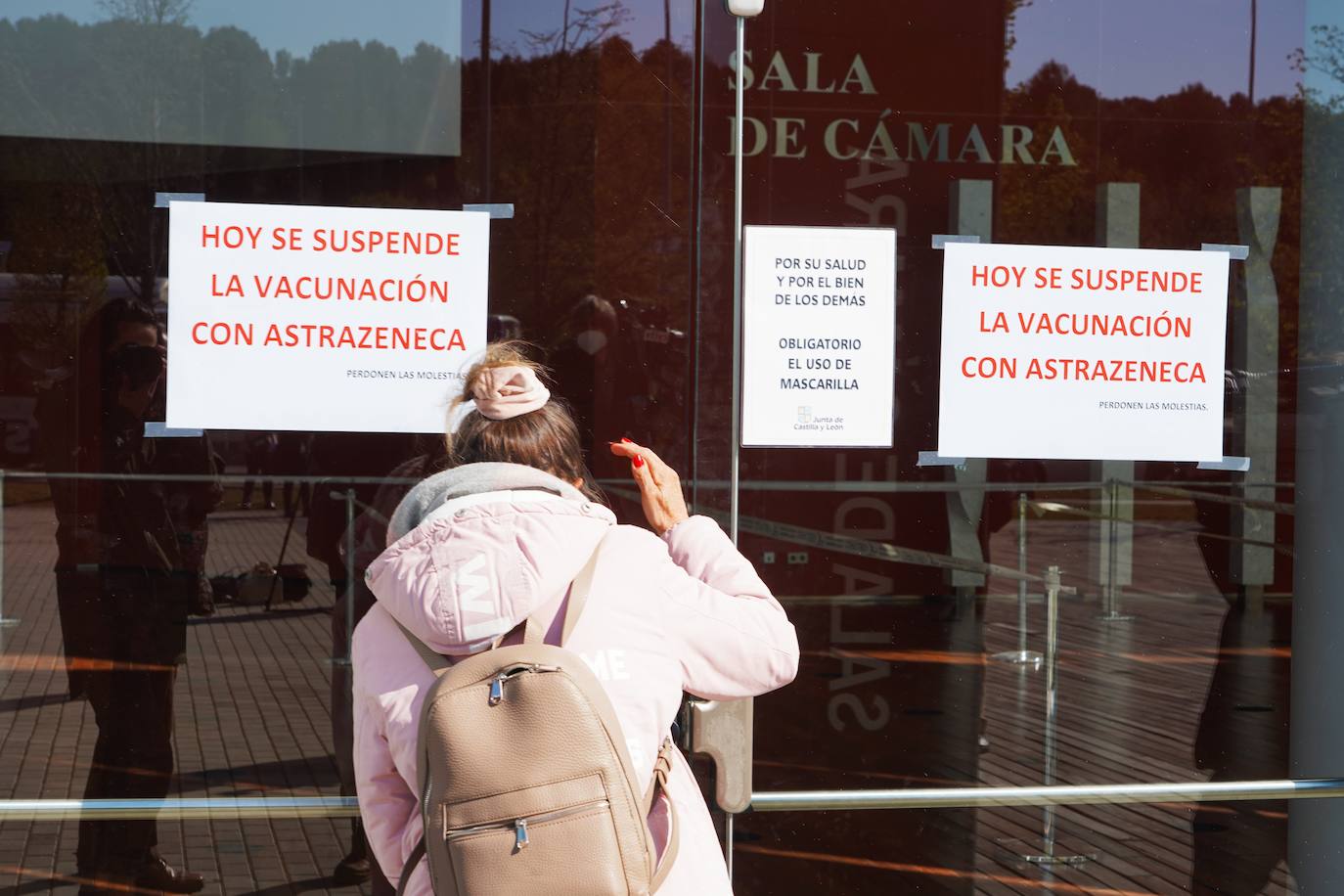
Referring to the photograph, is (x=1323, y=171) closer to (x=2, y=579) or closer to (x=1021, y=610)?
(x=1021, y=610)

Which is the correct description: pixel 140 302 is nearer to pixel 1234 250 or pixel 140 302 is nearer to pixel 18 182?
pixel 18 182

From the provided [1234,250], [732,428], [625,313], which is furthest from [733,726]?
[1234,250]

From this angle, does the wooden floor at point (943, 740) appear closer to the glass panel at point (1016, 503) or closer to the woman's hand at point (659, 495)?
the glass panel at point (1016, 503)

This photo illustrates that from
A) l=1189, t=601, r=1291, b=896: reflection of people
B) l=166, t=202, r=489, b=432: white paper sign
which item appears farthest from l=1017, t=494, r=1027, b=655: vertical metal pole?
l=166, t=202, r=489, b=432: white paper sign

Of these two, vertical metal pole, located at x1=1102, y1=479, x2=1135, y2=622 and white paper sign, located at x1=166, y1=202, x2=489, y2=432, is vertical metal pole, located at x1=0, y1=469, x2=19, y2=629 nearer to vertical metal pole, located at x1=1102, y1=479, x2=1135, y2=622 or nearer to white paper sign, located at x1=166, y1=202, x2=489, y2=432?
white paper sign, located at x1=166, y1=202, x2=489, y2=432

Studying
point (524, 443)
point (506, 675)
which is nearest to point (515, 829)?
point (506, 675)

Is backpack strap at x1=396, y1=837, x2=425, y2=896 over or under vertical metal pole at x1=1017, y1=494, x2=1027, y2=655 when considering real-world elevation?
under

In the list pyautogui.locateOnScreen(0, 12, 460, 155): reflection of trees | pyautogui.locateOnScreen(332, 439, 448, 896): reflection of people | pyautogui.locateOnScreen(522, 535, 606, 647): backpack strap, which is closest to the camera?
pyautogui.locateOnScreen(522, 535, 606, 647): backpack strap

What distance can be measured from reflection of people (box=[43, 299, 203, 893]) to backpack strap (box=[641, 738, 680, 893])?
1.81 metres

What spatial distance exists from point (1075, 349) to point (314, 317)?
2023 mm

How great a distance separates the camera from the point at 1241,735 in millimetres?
4293

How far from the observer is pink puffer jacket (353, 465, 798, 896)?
2.20m

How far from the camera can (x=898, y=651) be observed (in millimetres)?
4125

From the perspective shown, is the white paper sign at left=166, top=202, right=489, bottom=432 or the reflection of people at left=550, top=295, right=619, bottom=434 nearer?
the white paper sign at left=166, top=202, right=489, bottom=432
